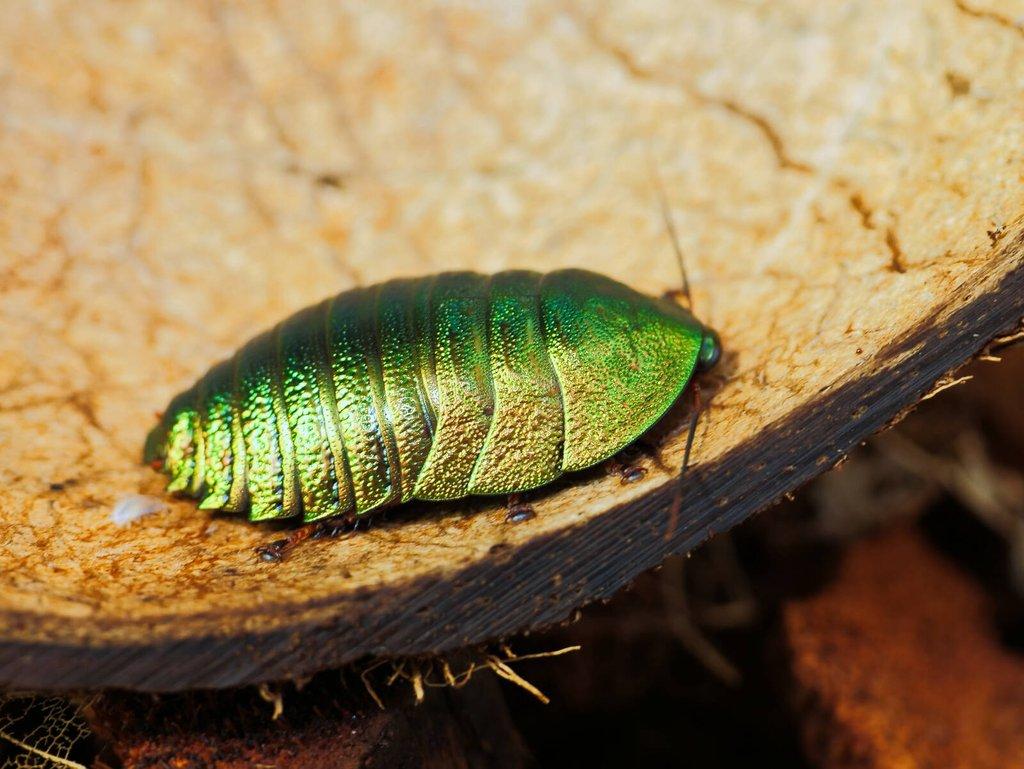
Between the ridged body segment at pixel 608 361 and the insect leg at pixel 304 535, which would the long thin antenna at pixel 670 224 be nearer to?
the ridged body segment at pixel 608 361

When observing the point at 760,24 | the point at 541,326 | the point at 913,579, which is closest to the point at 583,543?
the point at 541,326

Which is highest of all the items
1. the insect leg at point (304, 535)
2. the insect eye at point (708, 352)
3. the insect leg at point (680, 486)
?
the insect eye at point (708, 352)

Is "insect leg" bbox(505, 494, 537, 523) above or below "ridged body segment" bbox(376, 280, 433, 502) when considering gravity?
below

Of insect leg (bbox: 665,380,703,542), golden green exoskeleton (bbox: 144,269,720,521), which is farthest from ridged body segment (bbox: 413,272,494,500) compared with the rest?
insect leg (bbox: 665,380,703,542)

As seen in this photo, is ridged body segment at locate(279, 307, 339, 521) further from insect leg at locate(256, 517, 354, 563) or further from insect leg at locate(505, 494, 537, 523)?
insect leg at locate(505, 494, 537, 523)

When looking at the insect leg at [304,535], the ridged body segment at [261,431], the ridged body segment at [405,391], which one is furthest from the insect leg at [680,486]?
the ridged body segment at [261,431]

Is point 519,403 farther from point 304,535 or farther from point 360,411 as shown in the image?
point 304,535
